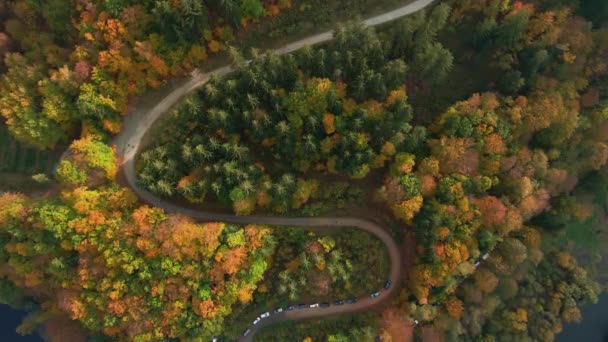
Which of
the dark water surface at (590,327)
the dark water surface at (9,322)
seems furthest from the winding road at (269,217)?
the dark water surface at (590,327)

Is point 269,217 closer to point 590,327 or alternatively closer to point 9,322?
point 9,322

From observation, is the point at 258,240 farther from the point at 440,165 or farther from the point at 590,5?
the point at 590,5

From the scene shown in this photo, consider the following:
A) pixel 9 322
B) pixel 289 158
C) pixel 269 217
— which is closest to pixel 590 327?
pixel 269 217

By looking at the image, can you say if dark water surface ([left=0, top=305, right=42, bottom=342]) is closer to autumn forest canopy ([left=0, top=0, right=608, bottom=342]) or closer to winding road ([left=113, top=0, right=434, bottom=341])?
autumn forest canopy ([left=0, top=0, right=608, bottom=342])

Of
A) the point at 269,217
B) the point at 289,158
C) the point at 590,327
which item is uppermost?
the point at 289,158

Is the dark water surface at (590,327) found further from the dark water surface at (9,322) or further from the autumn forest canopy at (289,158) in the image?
the dark water surface at (9,322)

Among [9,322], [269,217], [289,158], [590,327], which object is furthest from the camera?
[590,327]
